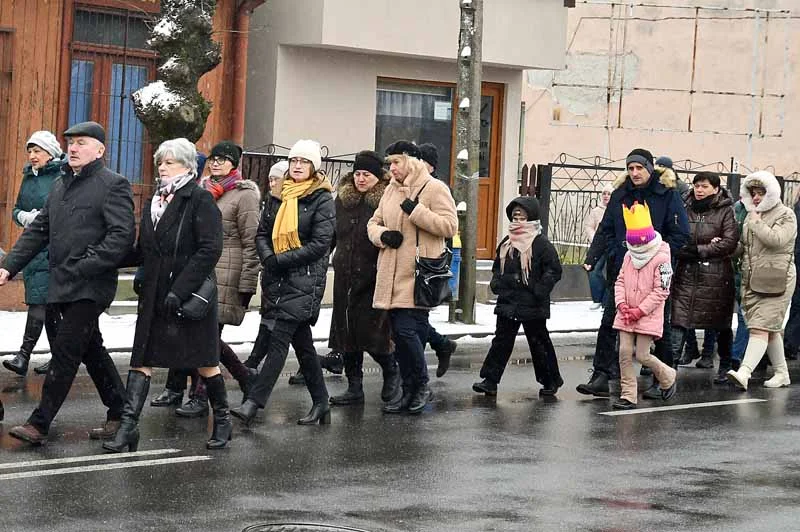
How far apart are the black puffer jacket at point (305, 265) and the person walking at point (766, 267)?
15.0ft

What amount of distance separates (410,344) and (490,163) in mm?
12398

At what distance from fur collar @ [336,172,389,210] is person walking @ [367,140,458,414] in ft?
0.51

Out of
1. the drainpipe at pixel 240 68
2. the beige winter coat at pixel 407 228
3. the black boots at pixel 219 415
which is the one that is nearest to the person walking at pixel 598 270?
the drainpipe at pixel 240 68

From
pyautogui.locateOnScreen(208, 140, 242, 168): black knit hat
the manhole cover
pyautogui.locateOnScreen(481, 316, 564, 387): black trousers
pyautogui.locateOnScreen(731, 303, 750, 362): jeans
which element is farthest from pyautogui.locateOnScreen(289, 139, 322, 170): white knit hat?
pyautogui.locateOnScreen(731, 303, 750, 362): jeans

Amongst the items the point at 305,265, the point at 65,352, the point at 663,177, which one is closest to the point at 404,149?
the point at 305,265

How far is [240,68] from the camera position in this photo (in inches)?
770

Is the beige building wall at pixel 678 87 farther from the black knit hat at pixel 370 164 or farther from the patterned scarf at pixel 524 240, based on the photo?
the black knit hat at pixel 370 164

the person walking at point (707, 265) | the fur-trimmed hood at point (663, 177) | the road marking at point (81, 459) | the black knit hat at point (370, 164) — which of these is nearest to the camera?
the road marking at point (81, 459)

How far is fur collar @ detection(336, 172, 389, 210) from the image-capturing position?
36.3ft

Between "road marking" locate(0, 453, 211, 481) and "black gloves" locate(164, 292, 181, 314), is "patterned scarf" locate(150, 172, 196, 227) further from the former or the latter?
"road marking" locate(0, 453, 211, 481)

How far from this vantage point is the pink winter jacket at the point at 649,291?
1162cm

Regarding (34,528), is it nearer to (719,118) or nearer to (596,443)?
(596,443)

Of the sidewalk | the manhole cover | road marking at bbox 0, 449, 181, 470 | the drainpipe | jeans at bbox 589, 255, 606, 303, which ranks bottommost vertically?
the manhole cover

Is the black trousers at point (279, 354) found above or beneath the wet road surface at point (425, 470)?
above
